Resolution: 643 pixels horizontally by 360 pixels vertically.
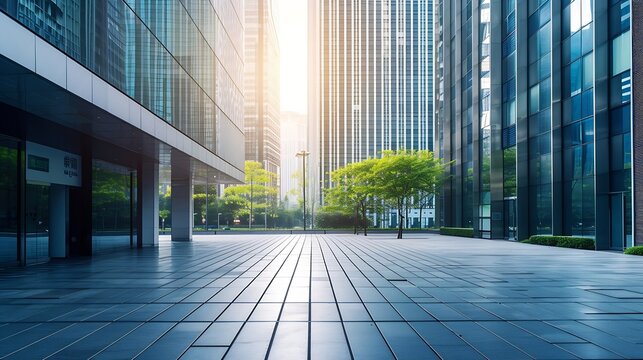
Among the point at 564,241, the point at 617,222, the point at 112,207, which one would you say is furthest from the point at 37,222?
the point at 564,241

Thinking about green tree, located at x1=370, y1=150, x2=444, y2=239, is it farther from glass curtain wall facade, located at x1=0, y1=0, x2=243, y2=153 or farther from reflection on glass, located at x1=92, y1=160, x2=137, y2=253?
reflection on glass, located at x1=92, y1=160, x2=137, y2=253

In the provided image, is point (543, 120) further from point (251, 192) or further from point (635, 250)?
point (251, 192)

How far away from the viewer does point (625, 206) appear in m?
27.3

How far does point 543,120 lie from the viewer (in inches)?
1414

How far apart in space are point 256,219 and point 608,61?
59.8 m

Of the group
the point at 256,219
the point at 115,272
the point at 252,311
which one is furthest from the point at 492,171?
the point at 256,219

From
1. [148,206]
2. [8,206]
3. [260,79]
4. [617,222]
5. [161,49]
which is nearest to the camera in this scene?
[8,206]

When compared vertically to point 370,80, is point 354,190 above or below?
below

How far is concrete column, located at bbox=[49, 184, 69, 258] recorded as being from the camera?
74.0 feet

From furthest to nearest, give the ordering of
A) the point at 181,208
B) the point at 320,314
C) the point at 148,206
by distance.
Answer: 1. the point at 181,208
2. the point at 148,206
3. the point at 320,314

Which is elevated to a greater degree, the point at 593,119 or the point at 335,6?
the point at 335,6

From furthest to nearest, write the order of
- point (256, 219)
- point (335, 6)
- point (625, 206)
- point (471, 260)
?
point (335, 6) → point (256, 219) → point (625, 206) → point (471, 260)

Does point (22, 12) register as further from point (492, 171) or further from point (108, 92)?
point (492, 171)

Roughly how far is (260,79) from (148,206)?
135506mm
